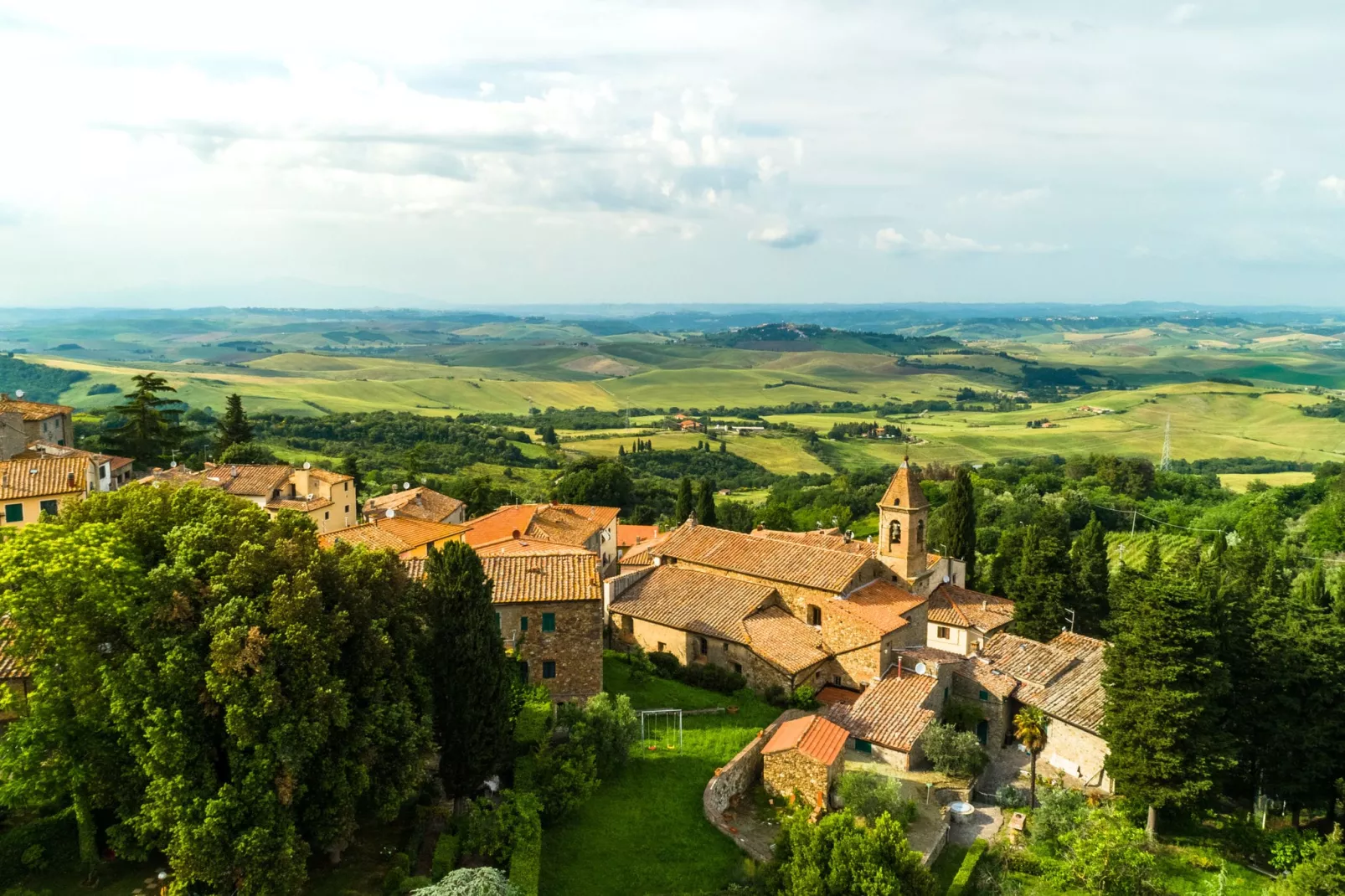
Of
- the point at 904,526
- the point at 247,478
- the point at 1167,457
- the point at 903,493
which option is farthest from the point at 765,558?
the point at 1167,457

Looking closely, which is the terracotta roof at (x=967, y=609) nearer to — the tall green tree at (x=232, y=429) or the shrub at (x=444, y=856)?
the shrub at (x=444, y=856)

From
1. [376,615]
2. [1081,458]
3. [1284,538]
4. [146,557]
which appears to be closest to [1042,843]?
[376,615]

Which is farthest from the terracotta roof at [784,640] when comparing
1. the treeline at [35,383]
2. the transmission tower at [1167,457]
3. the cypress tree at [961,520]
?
the treeline at [35,383]

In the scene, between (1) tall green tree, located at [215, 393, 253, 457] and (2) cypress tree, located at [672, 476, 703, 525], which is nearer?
(2) cypress tree, located at [672, 476, 703, 525]

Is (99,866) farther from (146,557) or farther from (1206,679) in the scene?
(1206,679)

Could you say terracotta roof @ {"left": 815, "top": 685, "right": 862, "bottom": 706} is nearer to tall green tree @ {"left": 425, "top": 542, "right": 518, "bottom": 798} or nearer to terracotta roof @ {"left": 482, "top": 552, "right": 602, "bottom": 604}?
terracotta roof @ {"left": 482, "top": 552, "right": 602, "bottom": 604}

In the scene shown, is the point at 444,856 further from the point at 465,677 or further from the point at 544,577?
the point at 544,577

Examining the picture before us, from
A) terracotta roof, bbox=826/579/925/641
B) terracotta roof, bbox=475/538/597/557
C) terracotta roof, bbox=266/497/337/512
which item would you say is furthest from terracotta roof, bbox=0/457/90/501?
terracotta roof, bbox=826/579/925/641
